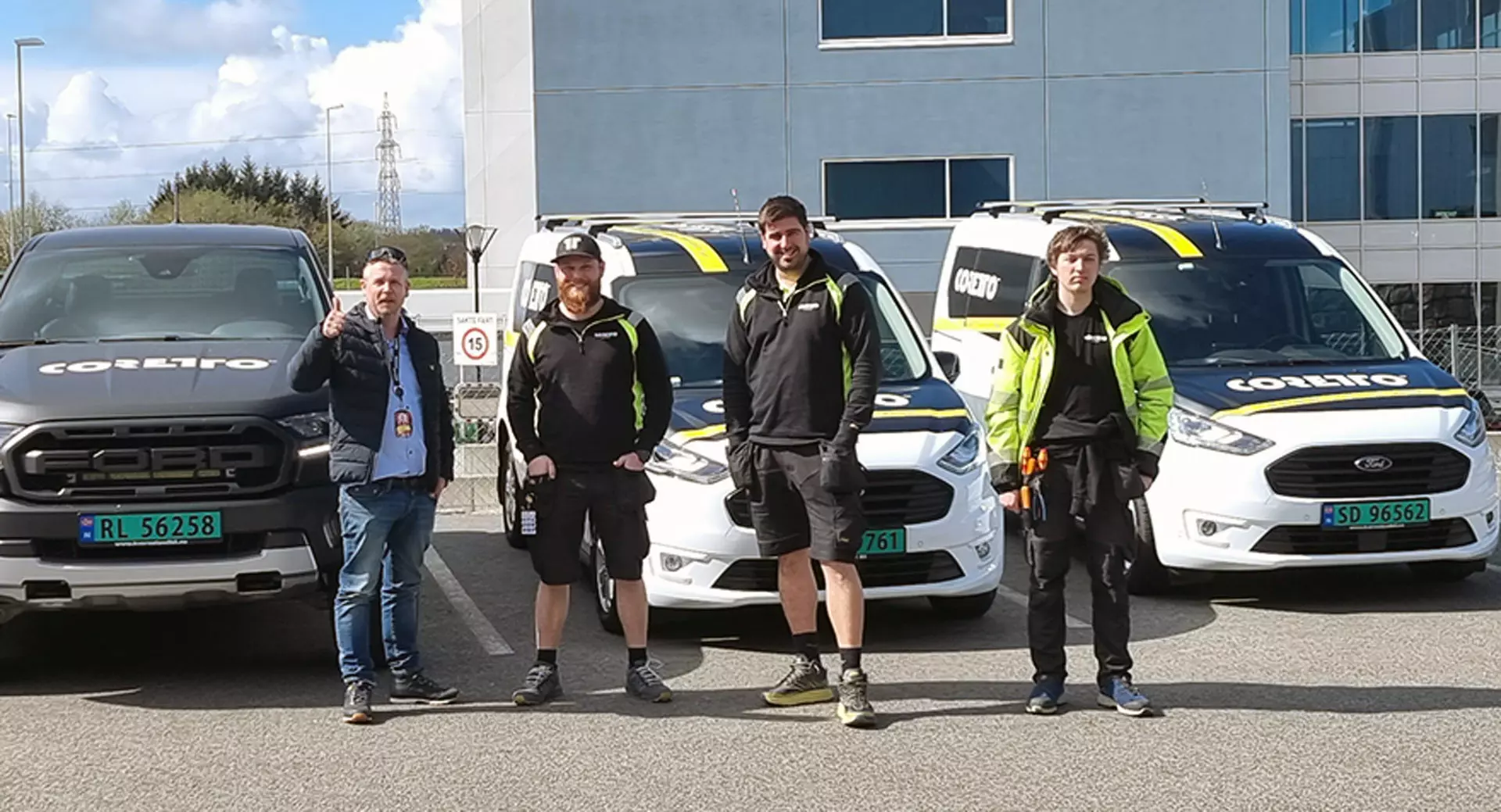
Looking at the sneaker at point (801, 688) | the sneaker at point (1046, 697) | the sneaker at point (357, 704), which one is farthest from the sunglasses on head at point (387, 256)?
the sneaker at point (1046, 697)

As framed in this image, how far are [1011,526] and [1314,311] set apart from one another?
116 inches

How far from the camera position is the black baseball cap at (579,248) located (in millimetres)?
6934

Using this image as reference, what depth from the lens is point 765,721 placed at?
668cm

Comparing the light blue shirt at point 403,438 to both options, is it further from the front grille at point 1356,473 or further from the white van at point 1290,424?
the front grille at point 1356,473

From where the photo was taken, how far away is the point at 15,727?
6707 mm

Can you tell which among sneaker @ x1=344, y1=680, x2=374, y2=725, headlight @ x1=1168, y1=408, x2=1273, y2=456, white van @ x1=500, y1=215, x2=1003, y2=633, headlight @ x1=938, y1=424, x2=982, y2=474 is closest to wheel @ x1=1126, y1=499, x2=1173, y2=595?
headlight @ x1=1168, y1=408, x2=1273, y2=456

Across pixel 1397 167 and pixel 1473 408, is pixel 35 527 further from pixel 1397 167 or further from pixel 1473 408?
pixel 1397 167

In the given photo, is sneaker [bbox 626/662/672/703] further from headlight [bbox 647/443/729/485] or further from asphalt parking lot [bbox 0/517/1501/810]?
headlight [bbox 647/443/729/485]

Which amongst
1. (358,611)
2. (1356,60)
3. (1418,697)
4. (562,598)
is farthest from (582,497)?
(1356,60)

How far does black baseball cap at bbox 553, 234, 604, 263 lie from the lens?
6934 millimetres

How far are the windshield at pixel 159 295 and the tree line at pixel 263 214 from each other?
4650 cm

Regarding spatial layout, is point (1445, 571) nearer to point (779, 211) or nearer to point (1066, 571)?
point (1066, 571)

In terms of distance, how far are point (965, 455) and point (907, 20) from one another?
18.0 m

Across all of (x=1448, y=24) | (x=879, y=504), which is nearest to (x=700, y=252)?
(x=879, y=504)
